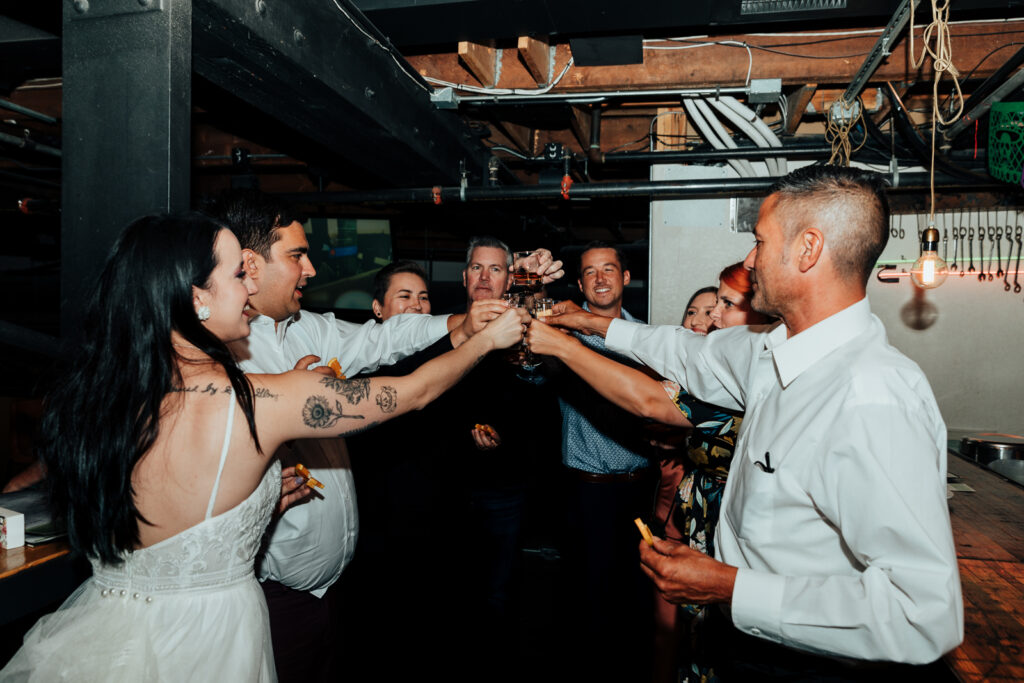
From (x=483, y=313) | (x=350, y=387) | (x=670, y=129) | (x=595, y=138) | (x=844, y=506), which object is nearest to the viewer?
(x=844, y=506)

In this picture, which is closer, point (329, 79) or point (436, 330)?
point (329, 79)

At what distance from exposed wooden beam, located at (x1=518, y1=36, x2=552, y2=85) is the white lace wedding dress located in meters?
2.32

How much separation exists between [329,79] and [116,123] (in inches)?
39.1

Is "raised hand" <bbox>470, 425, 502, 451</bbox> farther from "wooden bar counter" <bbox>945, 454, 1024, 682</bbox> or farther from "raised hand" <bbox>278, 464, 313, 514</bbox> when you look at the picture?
"wooden bar counter" <bbox>945, 454, 1024, 682</bbox>

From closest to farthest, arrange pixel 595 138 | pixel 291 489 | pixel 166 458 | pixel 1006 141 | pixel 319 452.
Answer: pixel 166 458, pixel 291 489, pixel 319 452, pixel 1006 141, pixel 595 138

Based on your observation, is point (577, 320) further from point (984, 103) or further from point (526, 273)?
point (984, 103)

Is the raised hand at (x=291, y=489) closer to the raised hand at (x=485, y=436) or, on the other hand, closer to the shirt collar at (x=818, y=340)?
the raised hand at (x=485, y=436)

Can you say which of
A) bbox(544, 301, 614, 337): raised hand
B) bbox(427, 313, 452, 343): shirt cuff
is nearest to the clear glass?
bbox(544, 301, 614, 337): raised hand

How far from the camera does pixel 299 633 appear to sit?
231 cm

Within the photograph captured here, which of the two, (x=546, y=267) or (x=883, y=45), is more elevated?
(x=883, y=45)

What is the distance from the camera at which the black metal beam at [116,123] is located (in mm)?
1644

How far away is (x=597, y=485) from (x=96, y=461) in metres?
2.57

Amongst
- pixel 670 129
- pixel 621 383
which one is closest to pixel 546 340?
pixel 621 383

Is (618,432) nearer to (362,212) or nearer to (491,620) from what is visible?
(491,620)
